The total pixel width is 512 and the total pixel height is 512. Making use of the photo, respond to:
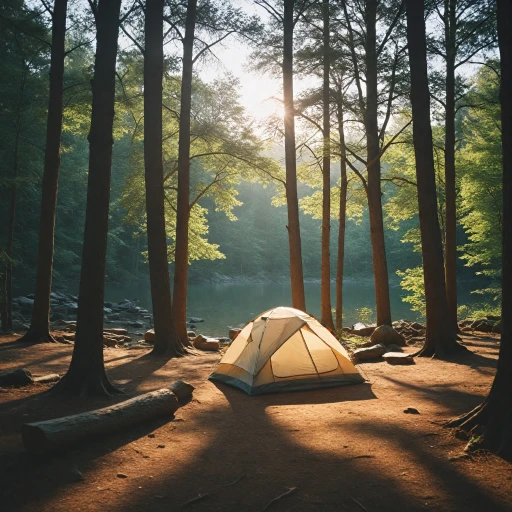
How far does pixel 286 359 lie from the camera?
22.6 ft

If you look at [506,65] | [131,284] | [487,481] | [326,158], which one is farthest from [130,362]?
[131,284]

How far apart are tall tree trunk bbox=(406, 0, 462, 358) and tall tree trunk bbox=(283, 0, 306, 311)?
357cm

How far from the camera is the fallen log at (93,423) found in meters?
3.57

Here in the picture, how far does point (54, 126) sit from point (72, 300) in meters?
17.0

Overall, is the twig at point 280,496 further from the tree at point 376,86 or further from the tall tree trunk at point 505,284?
the tree at point 376,86

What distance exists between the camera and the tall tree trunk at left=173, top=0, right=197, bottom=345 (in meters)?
10.9

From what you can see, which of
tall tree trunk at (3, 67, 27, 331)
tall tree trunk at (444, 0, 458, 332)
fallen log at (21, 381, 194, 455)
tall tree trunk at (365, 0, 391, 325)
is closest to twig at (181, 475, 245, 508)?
fallen log at (21, 381, 194, 455)

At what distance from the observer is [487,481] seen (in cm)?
322

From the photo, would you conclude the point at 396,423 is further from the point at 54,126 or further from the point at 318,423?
the point at 54,126

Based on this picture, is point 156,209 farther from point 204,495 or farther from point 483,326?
point 483,326

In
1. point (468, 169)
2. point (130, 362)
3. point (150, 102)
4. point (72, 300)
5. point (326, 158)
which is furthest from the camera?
point (72, 300)

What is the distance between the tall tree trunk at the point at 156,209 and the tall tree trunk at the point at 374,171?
5.88 m

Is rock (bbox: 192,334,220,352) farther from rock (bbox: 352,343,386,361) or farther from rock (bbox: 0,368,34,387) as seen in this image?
rock (bbox: 0,368,34,387)

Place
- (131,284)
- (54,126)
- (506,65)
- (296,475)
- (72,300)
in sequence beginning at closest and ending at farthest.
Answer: (296,475), (506,65), (54,126), (72,300), (131,284)
